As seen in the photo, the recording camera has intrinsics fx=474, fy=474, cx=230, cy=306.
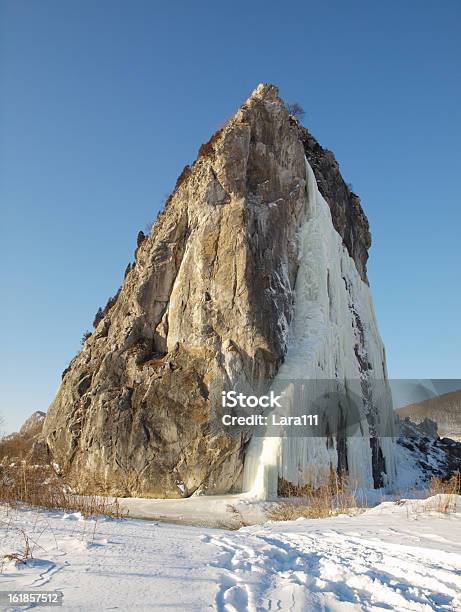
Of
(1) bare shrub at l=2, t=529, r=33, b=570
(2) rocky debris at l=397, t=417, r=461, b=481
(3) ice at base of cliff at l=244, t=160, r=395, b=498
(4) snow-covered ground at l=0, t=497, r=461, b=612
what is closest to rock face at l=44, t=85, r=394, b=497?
(3) ice at base of cliff at l=244, t=160, r=395, b=498

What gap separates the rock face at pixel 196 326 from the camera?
54.1 feet

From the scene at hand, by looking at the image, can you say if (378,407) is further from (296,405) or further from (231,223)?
(231,223)

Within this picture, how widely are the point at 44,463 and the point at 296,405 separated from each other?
11081mm

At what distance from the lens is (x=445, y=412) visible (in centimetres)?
7894

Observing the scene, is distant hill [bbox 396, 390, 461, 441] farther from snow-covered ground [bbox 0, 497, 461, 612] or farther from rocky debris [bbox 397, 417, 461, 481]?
snow-covered ground [bbox 0, 497, 461, 612]

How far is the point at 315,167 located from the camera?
27.5 meters

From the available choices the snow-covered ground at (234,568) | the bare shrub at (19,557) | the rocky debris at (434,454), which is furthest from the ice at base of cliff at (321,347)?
the bare shrub at (19,557)

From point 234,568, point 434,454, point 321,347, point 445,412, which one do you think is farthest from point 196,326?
point 445,412

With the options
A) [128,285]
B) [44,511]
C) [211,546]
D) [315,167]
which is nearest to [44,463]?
[128,285]

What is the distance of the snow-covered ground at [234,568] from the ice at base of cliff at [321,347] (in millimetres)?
8233

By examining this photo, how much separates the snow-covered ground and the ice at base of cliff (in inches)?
324

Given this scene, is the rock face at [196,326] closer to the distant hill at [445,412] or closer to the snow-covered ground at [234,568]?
the snow-covered ground at [234,568]

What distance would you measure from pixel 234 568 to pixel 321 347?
1497cm

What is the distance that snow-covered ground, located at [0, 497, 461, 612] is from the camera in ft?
10.8
